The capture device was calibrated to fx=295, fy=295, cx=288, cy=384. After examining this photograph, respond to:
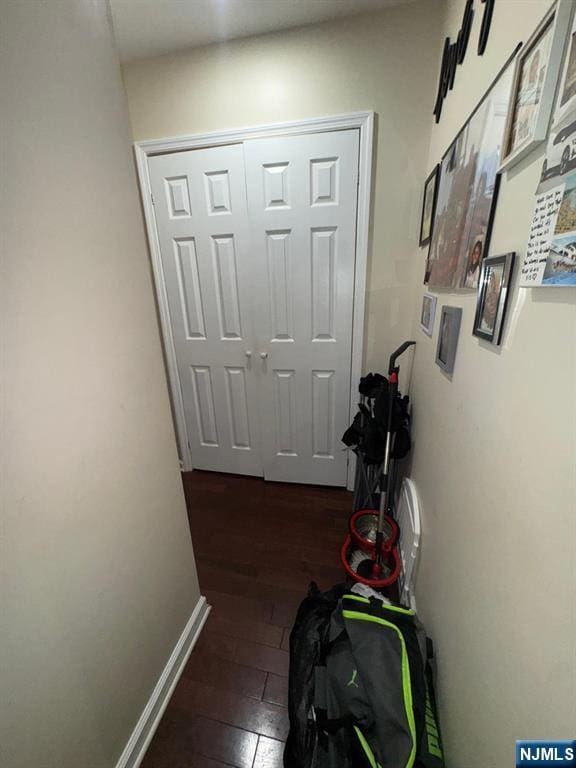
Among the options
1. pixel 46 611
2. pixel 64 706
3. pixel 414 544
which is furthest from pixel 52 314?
pixel 414 544

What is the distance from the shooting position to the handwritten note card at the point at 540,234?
0.45 metres

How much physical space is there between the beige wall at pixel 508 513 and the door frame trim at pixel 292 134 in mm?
569

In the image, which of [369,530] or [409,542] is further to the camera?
[369,530]

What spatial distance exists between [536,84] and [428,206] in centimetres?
90

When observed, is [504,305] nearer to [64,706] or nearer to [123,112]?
[123,112]

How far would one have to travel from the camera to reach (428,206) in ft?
4.37

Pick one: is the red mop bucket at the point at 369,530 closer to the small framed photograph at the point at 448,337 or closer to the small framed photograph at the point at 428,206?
the small framed photograph at the point at 448,337

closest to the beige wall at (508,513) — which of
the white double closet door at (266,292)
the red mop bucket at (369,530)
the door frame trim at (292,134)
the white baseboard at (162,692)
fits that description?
the red mop bucket at (369,530)

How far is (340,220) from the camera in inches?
62.1

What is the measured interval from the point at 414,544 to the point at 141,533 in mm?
963

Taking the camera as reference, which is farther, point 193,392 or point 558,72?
point 193,392

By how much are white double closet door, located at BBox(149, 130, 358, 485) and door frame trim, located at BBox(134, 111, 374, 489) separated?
3cm

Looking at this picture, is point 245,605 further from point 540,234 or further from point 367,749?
point 540,234
